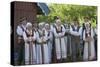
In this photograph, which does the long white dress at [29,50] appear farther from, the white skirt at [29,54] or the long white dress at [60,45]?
the long white dress at [60,45]

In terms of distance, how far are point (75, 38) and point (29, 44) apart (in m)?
0.48

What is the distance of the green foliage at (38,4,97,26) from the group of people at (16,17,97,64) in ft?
0.15

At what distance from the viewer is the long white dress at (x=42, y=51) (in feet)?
6.82

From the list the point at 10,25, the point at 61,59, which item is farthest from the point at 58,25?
the point at 10,25

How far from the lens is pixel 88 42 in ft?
7.49

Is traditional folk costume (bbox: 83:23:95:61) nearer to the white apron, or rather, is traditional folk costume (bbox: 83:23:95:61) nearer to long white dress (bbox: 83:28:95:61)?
long white dress (bbox: 83:28:95:61)

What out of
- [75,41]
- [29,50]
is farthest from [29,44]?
[75,41]

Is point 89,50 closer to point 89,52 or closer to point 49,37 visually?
point 89,52

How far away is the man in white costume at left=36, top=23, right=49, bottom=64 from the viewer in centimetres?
208

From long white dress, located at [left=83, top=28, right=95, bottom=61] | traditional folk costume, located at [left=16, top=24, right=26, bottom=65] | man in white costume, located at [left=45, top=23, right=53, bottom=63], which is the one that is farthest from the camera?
long white dress, located at [left=83, top=28, right=95, bottom=61]

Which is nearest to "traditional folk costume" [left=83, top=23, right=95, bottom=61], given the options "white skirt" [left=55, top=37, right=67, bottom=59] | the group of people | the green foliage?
the group of people

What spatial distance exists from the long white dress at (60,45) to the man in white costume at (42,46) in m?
0.11

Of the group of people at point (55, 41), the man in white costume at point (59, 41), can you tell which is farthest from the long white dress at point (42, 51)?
the man in white costume at point (59, 41)

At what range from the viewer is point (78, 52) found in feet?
7.29
